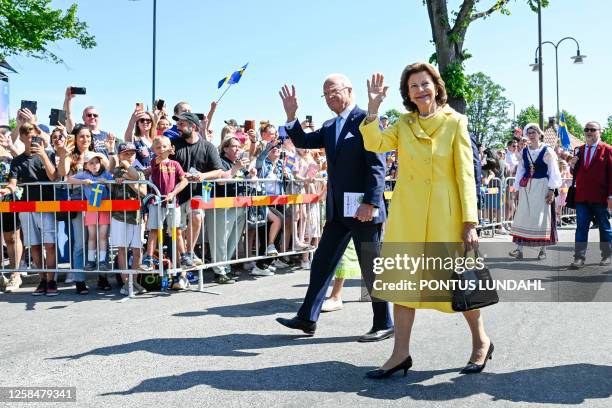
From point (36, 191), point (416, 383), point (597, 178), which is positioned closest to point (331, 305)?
point (416, 383)

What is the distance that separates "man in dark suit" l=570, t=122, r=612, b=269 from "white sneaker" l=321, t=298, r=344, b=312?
196 inches

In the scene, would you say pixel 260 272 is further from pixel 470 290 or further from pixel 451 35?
pixel 451 35

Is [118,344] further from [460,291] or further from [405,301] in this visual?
[460,291]

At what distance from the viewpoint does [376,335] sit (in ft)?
17.3

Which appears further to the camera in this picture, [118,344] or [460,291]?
[118,344]

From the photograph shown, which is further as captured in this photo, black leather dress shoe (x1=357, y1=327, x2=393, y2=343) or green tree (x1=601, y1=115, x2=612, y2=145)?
green tree (x1=601, y1=115, x2=612, y2=145)

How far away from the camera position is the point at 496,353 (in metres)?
Result: 4.85

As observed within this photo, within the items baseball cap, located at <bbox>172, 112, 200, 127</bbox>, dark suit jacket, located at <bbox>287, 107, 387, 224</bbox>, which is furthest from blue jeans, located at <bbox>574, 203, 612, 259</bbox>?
baseball cap, located at <bbox>172, 112, 200, 127</bbox>

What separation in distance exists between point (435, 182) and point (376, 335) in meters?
1.65

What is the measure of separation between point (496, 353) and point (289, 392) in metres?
1.77

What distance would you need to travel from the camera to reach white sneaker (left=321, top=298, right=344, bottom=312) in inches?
258

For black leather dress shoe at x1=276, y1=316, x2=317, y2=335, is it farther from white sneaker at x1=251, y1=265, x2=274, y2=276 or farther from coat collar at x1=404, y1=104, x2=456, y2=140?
white sneaker at x1=251, y1=265, x2=274, y2=276

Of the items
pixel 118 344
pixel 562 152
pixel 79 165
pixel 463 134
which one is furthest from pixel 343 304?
pixel 562 152

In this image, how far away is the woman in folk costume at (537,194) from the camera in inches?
398
